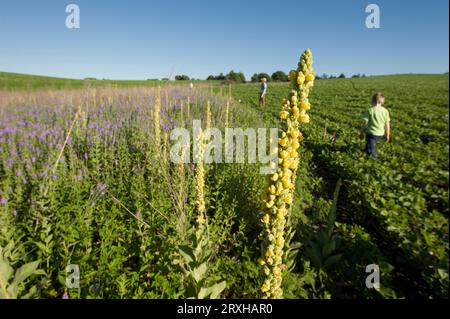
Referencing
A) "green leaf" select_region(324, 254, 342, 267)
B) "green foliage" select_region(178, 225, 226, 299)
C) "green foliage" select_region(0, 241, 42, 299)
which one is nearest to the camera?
"green foliage" select_region(0, 241, 42, 299)

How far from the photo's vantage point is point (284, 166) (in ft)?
6.16

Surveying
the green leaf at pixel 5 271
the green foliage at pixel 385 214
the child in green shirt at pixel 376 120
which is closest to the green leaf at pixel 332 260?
the green foliage at pixel 385 214

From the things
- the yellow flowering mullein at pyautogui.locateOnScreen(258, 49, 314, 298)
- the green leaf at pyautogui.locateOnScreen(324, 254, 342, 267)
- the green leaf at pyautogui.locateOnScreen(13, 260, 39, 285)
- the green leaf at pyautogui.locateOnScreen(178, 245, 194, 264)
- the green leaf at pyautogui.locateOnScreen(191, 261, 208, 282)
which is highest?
the yellow flowering mullein at pyautogui.locateOnScreen(258, 49, 314, 298)

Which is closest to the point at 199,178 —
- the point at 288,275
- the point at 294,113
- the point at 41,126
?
the point at 294,113

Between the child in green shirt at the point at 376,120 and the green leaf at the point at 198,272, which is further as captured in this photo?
the child in green shirt at the point at 376,120

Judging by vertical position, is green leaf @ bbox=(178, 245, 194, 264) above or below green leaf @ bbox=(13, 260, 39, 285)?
above

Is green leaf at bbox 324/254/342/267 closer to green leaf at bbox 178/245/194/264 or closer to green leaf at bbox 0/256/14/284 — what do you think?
green leaf at bbox 178/245/194/264

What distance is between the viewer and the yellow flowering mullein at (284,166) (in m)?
1.87

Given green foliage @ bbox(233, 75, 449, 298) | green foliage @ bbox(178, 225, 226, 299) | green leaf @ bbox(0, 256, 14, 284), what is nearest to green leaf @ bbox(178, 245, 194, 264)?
green foliage @ bbox(178, 225, 226, 299)

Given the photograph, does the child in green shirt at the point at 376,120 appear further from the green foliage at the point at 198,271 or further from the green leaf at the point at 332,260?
the green foliage at the point at 198,271

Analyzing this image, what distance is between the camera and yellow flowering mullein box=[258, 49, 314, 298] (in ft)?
6.14

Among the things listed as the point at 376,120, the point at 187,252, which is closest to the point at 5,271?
the point at 187,252

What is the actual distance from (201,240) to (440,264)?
8.57 ft
